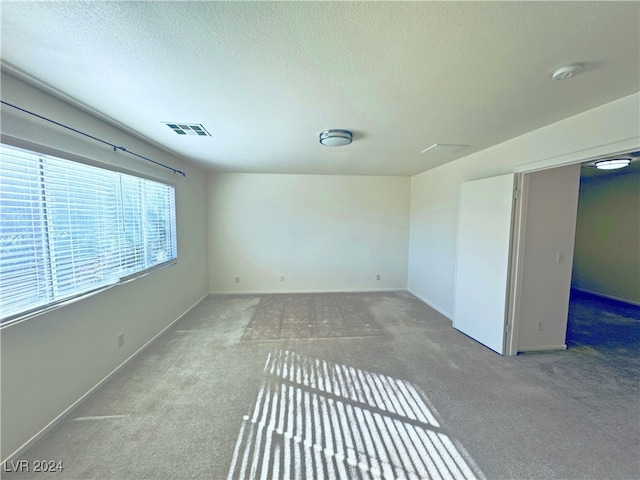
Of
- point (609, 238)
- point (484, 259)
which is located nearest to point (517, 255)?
point (484, 259)

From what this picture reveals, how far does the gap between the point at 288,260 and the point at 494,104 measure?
4.11 meters

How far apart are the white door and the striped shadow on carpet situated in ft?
4.11

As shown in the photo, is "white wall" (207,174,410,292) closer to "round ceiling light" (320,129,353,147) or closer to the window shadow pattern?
"round ceiling light" (320,129,353,147)

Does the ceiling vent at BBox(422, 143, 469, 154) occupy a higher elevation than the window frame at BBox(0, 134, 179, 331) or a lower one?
higher

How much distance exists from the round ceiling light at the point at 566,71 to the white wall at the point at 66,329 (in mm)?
2952

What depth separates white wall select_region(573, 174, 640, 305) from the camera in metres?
4.51

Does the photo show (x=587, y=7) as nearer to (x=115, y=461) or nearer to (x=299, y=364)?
(x=299, y=364)

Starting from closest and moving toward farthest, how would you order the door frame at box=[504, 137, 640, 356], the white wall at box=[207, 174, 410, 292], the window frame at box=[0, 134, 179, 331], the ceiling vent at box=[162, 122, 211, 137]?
1. the window frame at box=[0, 134, 179, 331]
2. the ceiling vent at box=[162, 122, 211, 137]
3. the door frame at box=[504, 137, 640, 356]
4. the white wall at box=[207, 174, 410, 292]

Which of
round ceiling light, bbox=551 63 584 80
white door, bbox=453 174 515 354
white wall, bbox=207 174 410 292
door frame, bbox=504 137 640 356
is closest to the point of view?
round ceiling light, bbox=551 63 584 80

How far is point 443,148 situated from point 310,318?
306 cm

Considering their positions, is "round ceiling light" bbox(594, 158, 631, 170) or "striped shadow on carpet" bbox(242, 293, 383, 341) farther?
"striped shadow on carpet" bbox(242, 293, 383, 341)

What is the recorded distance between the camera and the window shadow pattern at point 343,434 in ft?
4.96

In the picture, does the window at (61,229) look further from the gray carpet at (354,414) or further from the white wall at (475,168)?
the white wall at (475,168)

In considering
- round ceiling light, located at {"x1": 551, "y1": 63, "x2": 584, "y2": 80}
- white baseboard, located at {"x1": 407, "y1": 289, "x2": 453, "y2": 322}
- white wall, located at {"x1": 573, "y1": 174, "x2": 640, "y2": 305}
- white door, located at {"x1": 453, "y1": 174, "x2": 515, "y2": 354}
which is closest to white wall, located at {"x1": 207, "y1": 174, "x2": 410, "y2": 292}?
white baseboard, located at {"x1": 407, "y1": 289, "x2": 453, "y2": 322}
